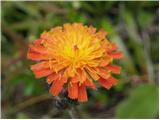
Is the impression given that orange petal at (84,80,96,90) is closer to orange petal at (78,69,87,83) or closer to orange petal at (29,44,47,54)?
orange petal at (78,69,87,83)

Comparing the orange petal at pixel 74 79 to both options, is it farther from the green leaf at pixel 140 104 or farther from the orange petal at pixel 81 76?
the green leaf at pixel 140 104

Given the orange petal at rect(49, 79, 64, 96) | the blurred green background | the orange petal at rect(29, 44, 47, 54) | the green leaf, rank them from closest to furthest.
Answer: the orange petal at rect(49, 79, 64, 96)
the orange petal at rect(29, 44, 47, 54)
the green leaf
the blurred green background

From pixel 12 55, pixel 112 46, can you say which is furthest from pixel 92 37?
pixel 12 55

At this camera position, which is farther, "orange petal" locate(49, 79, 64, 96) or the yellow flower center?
the yellow flower center

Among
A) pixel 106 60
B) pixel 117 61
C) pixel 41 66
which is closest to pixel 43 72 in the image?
pixel 41 66

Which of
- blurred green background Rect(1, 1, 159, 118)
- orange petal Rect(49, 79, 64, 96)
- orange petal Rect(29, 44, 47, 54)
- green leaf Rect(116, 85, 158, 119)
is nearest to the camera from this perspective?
orange petal Rect(49, 79, 64, 96)

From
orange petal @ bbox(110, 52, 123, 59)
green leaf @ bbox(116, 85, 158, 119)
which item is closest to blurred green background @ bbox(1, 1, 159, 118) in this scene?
green leaf @ bbox(116, 85, 158, 119)

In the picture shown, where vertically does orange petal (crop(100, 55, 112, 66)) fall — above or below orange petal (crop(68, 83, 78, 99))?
above

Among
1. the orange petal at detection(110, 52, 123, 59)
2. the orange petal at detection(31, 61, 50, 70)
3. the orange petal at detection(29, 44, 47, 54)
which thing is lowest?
the orange petal at detection(31, 61, 50, 70)

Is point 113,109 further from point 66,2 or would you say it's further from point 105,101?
point 66,2
